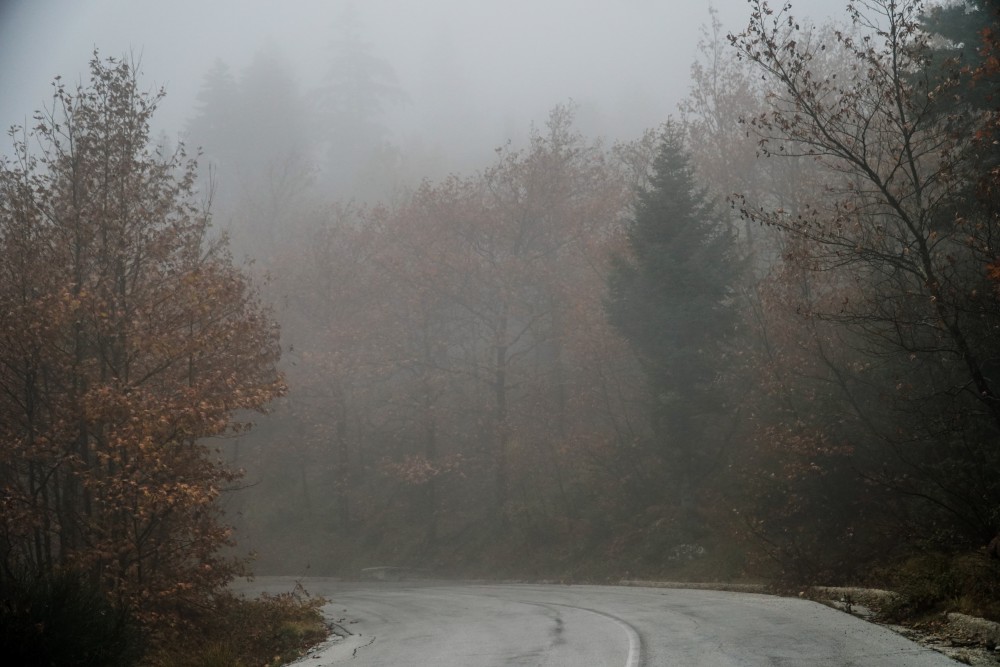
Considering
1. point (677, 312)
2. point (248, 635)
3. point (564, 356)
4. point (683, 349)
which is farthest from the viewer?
point (564, 356)

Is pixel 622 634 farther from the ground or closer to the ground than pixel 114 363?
closer to the ground

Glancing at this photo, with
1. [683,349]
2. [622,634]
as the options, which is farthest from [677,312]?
[622,634]

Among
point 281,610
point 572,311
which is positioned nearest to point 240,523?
point 572,311

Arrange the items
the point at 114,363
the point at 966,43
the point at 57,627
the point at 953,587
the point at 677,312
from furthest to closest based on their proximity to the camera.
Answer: the point at 677,312 < the point at 966,43 < the point at 114,363 < the point at 953,587 < the point at 57,627

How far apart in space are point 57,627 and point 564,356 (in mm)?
35576

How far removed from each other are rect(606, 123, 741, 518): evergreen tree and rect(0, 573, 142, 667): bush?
19.1 m

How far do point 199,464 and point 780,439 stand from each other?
13.9 m

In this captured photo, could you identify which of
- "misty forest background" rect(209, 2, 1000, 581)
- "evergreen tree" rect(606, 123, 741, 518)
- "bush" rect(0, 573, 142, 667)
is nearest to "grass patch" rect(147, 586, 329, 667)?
"bush" rect(0, 573, 142, 667)

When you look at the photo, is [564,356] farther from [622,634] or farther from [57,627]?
[57,627]

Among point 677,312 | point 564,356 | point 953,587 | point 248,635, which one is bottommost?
point 248,635

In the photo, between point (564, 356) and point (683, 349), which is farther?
point (564, 356)

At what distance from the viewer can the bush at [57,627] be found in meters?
8.69

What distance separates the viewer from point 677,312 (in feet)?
87.0

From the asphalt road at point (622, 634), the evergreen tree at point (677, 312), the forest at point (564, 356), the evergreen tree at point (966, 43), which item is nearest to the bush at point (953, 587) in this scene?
the forest at point (564, 356)
